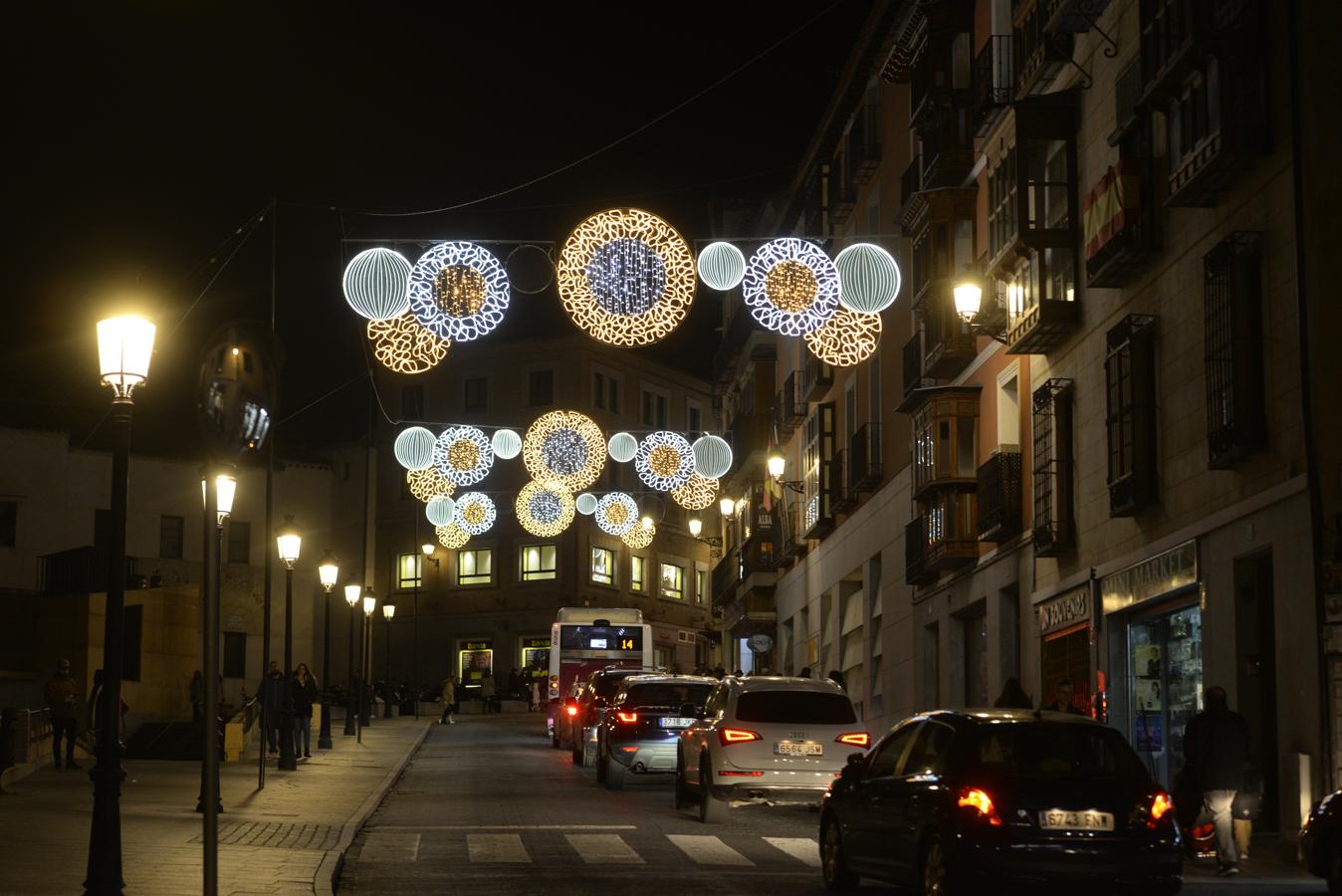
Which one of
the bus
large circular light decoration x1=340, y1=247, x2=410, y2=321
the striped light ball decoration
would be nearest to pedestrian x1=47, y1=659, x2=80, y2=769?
large circular light decoration x1=340, y1=247, x2=410, y2=321

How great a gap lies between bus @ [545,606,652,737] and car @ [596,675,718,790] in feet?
76.8

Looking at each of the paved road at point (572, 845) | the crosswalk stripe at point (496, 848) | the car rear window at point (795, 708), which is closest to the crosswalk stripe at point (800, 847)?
the paved road at point (572, 845)

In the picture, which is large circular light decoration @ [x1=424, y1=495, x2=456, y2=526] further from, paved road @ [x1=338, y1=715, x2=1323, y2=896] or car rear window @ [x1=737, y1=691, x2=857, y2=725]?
car rear window @ [x1=737, y1=691, x2=857, y2=725]

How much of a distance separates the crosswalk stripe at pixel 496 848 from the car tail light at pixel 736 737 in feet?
9.33

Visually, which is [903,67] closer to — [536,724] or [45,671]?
[45,671]

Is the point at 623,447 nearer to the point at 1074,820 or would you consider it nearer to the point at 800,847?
the point at 800,847

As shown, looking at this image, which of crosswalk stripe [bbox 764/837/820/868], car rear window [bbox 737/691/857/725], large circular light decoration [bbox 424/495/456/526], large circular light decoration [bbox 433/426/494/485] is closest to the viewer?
crosswalk stripe [bbox 764/837/820/868]

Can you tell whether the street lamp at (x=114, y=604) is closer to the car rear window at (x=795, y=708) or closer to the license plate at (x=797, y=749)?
the license plate at (x=797, y=749)

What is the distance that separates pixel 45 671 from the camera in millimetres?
47031

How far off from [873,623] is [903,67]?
40.1 feet

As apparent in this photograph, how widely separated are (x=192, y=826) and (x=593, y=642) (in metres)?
33.0

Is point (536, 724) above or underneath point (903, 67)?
underneath

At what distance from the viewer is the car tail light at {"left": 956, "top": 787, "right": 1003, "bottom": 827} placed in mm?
13000

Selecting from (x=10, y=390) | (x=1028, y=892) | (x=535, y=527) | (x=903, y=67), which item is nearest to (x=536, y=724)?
(x=535, y=527)
